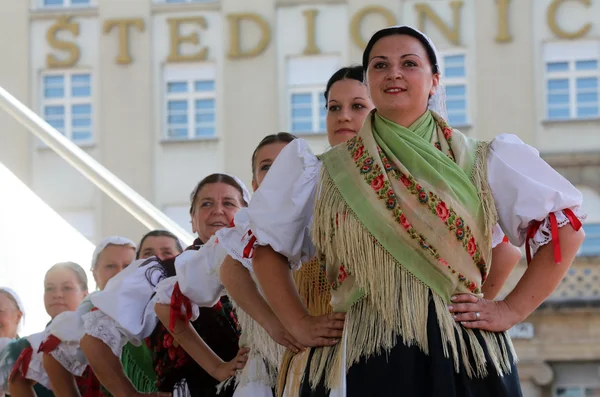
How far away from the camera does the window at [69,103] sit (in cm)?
2202

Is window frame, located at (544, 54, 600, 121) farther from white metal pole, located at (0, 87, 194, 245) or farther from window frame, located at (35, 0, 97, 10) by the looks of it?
white metal pole, located at (0, 87, 194, 245)

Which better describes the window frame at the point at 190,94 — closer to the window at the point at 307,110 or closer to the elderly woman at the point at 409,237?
the window at the point at 307,110

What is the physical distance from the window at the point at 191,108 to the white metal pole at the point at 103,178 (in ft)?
42.5

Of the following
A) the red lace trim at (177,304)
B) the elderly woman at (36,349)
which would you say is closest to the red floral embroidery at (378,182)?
the red lace trim at (177,304)

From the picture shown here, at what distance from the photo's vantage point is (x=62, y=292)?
6035mm

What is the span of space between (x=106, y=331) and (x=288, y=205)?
1.81 metres

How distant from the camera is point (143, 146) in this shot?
21.8 meters

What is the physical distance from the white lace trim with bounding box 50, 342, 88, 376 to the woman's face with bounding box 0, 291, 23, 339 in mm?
1170

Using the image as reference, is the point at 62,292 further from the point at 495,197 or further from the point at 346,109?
the point at 495,197

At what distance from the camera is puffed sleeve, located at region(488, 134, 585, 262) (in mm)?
2773

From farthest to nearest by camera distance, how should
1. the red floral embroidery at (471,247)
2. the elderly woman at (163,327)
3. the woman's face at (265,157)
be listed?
the elderly woman at (163,327)
the woman's face at (265,157)
the red floral embroidery at (471,247)

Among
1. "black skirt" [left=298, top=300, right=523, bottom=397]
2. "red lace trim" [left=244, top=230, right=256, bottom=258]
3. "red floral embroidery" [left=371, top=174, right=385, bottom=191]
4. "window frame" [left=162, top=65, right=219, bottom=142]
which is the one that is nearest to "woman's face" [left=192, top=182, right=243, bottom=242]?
"red lace trim" [left=244, top=230, right=256, bottom=258]

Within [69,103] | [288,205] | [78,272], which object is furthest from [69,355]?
[69,103]

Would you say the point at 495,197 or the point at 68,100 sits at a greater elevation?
the point at 68,100
